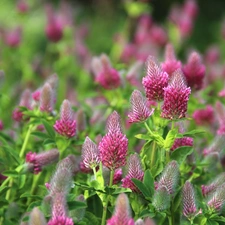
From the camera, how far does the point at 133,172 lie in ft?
6.27

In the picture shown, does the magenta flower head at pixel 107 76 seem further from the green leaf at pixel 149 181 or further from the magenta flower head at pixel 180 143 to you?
the green leaf at pixel 149 181

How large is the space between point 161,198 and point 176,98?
0.33 m

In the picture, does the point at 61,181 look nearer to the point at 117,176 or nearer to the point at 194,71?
the point at 117,176

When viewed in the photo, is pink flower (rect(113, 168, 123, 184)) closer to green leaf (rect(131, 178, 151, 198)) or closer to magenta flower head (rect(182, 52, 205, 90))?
green leaf (rect(131, 178, 151, 198))

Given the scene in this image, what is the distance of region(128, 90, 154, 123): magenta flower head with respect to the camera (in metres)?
1.96

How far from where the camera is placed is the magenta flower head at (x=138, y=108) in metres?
1.96

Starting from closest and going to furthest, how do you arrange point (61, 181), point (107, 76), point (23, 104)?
point (61, 181)
point (23, 104)
point (107, 76)

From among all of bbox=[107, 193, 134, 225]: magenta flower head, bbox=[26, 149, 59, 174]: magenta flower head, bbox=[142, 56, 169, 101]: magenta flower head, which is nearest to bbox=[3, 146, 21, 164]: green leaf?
bbox=[26, 149, 59, 174]: magenta flower head

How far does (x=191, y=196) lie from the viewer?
1.87 meters

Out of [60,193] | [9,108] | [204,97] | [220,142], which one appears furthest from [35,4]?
[60,193]

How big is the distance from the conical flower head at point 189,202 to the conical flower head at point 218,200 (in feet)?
0.23

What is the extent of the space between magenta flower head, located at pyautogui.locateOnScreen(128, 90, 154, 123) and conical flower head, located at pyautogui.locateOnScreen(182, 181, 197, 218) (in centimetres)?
27

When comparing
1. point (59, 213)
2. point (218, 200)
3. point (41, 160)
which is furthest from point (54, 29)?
point (59, 213)

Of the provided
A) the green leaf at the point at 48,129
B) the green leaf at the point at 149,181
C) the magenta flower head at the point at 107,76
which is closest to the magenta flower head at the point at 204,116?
the magenta flower head at the point at 107,76
